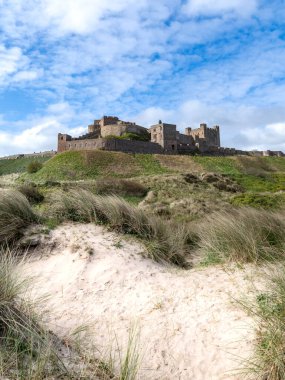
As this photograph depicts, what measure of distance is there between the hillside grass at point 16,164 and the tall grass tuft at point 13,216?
53191mm

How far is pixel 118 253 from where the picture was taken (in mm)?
Answer: 6805

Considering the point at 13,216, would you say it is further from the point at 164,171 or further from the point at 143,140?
the point at 143,140

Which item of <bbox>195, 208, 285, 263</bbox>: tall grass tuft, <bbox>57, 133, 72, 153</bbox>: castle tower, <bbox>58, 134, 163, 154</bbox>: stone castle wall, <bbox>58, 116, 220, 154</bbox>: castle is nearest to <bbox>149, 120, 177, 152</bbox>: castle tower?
<bbox>58, 116, 220, 154</bbox>: castle

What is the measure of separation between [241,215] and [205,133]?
236ft

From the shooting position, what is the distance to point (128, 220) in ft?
26.8

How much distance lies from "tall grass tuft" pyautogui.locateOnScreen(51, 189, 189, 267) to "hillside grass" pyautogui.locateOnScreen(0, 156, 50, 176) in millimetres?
53029

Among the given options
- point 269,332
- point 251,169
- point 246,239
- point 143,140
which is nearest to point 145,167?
point 251,169

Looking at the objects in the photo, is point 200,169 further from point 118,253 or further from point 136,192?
point 118,253

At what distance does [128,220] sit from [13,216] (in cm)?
287

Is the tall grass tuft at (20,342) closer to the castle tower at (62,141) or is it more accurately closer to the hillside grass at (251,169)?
the hillside grass at (251,169)

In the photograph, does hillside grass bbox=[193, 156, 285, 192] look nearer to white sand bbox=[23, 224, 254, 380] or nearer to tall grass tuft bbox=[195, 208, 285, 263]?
tall grass tuft bbox=[195, 208, 285, 263]

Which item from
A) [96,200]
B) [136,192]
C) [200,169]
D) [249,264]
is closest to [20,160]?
[200,169]

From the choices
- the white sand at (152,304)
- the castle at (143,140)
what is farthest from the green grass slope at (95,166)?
the white sand at (152,304)

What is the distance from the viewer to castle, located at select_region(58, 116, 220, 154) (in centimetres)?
5356
